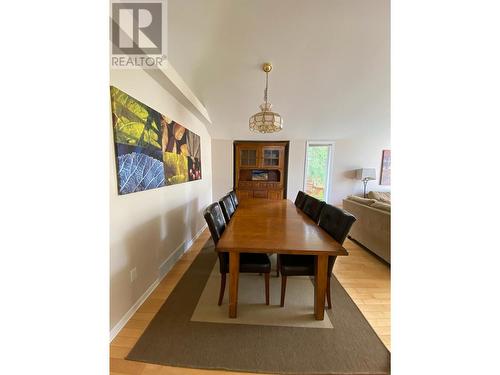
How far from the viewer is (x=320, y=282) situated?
1535 millimetres

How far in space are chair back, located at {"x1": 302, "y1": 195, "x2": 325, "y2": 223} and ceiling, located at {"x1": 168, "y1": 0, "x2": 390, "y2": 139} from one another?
1.88 meters

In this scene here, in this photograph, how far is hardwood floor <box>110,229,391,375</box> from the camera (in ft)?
3.99

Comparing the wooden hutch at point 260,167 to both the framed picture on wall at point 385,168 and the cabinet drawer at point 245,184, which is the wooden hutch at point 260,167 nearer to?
the cabinet drawer at point 245,184

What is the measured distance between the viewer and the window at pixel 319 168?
5.04 meters

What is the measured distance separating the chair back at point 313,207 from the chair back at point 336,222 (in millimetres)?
191

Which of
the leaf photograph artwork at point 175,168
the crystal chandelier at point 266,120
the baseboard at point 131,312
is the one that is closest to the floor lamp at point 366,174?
the crystal chandelier at point 266,120

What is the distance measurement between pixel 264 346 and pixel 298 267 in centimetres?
61

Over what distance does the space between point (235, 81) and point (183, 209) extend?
2.08 m
